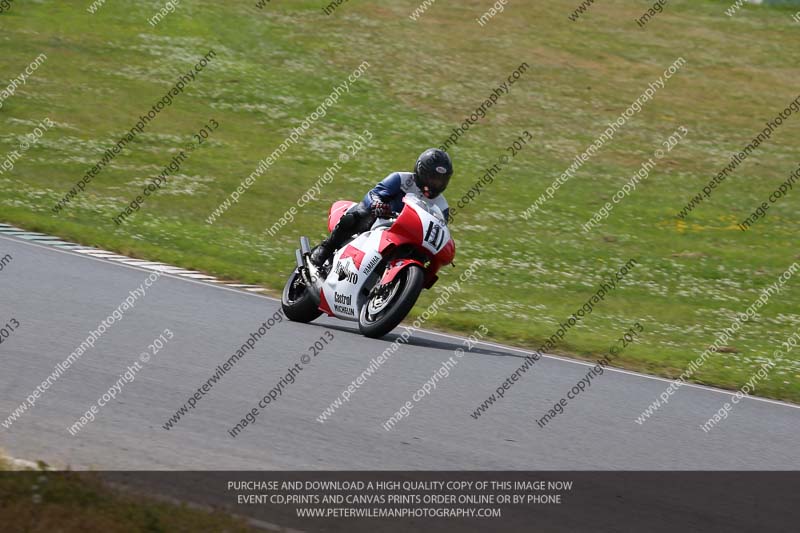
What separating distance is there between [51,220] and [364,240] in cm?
702

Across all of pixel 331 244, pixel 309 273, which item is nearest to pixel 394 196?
pixel 331 244

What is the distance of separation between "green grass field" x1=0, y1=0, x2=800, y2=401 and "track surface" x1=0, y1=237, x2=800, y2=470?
2.33m

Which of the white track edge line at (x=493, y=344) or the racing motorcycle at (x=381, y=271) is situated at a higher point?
the racing motorcycle at (x=381, y=271)

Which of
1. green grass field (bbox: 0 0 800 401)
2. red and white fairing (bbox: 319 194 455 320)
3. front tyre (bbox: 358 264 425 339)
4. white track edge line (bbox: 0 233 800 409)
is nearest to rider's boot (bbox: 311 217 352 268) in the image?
red and white fairing (bbox: 319 194 455 320)

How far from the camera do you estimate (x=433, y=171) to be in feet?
34.8

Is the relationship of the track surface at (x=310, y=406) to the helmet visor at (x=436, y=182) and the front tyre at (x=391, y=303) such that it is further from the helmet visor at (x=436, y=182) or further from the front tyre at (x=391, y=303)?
the helmet visor at (x=436, y=182)

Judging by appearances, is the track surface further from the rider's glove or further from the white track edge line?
the rider's glove

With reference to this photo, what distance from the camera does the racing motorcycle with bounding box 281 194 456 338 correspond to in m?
10.3

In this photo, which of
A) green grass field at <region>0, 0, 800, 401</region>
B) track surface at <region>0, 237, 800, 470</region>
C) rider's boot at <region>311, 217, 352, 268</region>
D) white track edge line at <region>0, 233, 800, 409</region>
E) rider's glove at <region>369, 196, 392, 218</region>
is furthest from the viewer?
green grass field at <region>0, 0, 800, 401</region>

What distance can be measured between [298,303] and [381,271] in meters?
1.14

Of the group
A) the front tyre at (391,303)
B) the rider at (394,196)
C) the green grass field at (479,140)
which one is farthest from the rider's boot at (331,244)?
the green grass field at (479,140)

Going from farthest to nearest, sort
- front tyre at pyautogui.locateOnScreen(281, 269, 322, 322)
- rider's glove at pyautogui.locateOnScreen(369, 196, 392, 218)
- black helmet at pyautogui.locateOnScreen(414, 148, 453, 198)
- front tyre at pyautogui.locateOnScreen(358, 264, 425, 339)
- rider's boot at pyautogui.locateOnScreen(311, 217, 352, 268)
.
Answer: front tyre at pyautogui.locateOnScreen(281, 269, 322, 322) → rider's boot at pyautogui.locateOnScreen(311, 217, 352, 268) → rider's glove at pyautogui.locateOnScreen(369, 196, 392, 218) → black helmet at pyautogui.locateOnScreen(414, 148, 453, 198) → front tyre at pyautogui.locateOnScreen(358, 264, 425, 339)

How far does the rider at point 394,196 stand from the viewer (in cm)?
1062
